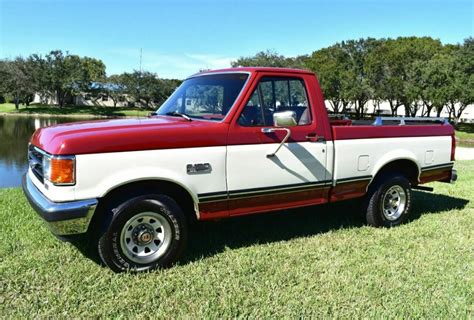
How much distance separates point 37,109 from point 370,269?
221ft

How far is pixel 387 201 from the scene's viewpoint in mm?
6145

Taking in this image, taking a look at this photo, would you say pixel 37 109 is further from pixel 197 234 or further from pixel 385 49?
pixel 197 234

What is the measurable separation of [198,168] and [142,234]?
856 mm

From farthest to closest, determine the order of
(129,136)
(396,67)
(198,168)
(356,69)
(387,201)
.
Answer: (356,69), (396,67), (387,201), (198,168), (129,136)

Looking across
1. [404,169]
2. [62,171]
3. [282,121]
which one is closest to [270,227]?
[282,121]

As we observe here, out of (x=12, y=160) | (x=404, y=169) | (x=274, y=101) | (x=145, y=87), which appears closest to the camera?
(x=274, y=101)

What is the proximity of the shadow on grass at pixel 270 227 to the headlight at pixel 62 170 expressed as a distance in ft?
3.61

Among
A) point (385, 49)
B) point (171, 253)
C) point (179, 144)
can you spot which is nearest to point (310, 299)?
point (171, 253)

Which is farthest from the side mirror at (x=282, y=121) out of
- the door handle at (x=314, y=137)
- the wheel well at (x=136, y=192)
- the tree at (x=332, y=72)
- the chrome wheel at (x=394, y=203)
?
the tree at (x=332, y=72)

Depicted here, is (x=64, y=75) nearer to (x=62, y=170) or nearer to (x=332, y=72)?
(x=332, y=72)

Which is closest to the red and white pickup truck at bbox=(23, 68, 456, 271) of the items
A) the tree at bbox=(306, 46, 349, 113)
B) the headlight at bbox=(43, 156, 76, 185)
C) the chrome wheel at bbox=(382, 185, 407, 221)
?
the headlight at bbox=(43, 156, 76, 185)

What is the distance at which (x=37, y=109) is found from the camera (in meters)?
63.8

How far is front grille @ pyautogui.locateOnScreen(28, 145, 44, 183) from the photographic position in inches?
169

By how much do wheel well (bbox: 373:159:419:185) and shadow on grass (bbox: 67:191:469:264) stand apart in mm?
584
